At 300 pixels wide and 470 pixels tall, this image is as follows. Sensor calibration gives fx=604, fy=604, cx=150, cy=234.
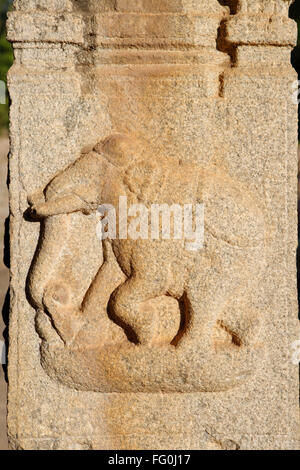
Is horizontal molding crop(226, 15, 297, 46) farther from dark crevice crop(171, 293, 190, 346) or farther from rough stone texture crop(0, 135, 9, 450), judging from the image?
rough stone texture crop(0, 135, 9, 450)

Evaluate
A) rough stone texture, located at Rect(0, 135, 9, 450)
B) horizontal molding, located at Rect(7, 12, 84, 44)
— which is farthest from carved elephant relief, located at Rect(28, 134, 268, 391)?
rough stone texture, located at Rect(0, 135, 9, 450)

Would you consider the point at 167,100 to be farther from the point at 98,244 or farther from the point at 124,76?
the point at 98,244

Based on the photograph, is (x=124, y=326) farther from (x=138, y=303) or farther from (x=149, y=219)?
(x=149, y=219)

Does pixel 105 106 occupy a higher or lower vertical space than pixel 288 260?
higher

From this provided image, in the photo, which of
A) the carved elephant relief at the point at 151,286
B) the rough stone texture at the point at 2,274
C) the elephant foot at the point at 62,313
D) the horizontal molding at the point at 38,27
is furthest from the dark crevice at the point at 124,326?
the rough stone texture at the point at 2,274

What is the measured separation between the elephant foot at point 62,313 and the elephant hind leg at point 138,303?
0.60ft

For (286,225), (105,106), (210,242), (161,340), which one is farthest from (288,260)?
(105,106)

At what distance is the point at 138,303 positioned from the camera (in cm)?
245

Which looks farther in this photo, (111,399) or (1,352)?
(1,352)

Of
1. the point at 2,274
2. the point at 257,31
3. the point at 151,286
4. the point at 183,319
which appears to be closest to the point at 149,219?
the point at 151,286

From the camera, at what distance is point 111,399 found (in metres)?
2.58

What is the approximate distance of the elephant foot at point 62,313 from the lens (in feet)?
8.20

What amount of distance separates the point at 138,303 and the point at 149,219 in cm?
34
